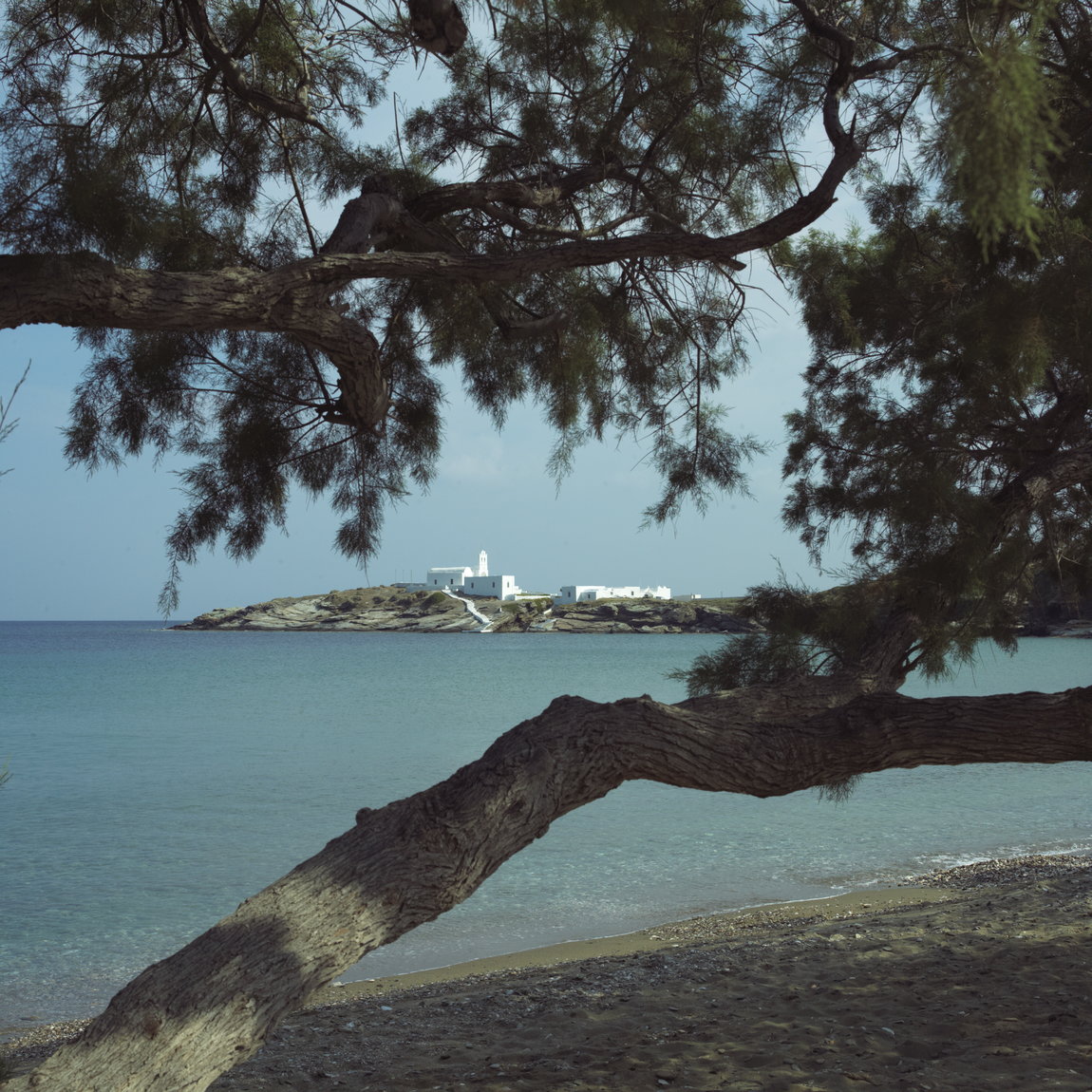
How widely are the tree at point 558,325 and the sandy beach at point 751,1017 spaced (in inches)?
50.1

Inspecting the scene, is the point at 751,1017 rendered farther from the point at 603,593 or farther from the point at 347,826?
the point at 603,593

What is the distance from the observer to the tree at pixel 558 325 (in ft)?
6.53

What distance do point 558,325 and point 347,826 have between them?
8.56 m

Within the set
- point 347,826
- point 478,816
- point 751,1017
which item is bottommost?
point 347,826

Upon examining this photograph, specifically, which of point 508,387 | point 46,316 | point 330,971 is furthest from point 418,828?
point 508,387

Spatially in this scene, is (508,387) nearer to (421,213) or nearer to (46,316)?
(421,213)

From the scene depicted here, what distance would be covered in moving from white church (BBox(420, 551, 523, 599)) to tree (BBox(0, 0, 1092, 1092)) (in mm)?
57205

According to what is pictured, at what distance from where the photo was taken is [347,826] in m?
11.0

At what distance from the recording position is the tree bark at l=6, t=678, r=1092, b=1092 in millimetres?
1703

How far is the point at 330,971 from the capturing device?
1.88 meters

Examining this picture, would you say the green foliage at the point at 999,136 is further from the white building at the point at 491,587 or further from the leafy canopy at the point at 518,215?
the white building at the point at 491,587

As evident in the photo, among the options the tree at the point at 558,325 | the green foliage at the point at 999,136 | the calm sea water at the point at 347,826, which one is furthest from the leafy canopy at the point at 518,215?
the calm sea water at the point at 347,826

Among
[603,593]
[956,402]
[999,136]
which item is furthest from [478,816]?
[603,593]

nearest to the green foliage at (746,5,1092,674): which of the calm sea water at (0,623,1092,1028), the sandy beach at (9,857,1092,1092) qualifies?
the sandy beach at (9,857,1092,1092)
